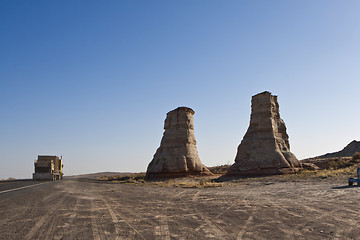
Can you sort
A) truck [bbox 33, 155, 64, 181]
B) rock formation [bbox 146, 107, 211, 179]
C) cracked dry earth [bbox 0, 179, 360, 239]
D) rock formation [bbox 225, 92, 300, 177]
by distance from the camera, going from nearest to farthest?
cracked dry earth [bbox 0, 179, 360, 239] → rock formation [bbox 225, 92, 300, 177] → rock formation [bbox 146, 107, 211, 179] → truck [bbox 33, 155, 64, 181]

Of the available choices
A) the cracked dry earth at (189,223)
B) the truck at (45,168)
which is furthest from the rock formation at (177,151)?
the cracked dry earth at (189,223)

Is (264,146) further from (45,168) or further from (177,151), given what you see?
(45,168)

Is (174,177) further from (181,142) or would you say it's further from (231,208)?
(231,208)

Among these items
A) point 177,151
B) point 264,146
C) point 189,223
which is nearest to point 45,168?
point 177,151

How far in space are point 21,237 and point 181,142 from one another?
117 ft

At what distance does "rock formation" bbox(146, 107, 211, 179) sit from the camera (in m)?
38.5

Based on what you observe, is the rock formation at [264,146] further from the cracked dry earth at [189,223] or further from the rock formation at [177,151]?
the cracked dry earth at [189,223]

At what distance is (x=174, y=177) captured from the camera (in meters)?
37.5

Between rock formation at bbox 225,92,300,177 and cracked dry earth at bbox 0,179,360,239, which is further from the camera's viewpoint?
rock formation at bbox 225,92,300,177

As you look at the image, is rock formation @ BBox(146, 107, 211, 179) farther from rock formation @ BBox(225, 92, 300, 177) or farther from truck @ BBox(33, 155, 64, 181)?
truck @ BBox(33, 155, 64, 181)

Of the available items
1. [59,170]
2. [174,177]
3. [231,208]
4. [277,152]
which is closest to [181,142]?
[174,177]

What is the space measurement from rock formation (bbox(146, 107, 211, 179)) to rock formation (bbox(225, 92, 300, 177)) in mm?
7123

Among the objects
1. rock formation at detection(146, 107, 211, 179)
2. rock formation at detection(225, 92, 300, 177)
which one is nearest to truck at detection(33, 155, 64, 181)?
rock formation at detection(146, 107, 211, 179)

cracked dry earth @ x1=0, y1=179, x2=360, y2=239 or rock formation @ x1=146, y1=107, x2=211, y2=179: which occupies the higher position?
rock formation @ x1=146, y1=107, x2=211, y2=179
